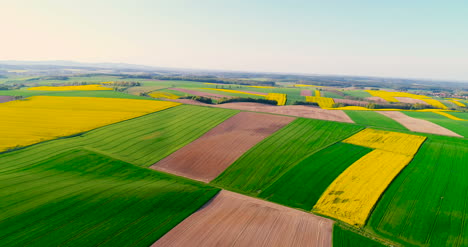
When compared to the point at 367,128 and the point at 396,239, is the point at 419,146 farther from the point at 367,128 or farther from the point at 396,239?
the point at 396,239

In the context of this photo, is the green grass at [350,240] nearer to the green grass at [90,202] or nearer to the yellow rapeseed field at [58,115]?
the green grass at [90,202]

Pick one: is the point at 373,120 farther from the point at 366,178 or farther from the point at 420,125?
the point at 366,178

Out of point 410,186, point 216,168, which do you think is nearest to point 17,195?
point 216,168

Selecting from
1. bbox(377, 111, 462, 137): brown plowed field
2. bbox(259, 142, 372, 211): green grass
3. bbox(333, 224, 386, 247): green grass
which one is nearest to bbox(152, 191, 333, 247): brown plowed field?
bbox(333, 224, 386, 247): green grass

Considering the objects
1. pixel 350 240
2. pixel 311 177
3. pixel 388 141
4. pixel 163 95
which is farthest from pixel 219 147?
pixel 163 95

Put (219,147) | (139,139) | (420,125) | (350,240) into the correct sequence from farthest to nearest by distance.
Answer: (420,125) < (139,139) < (219,147) < (350,240)

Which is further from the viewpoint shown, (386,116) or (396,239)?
(386,116)
